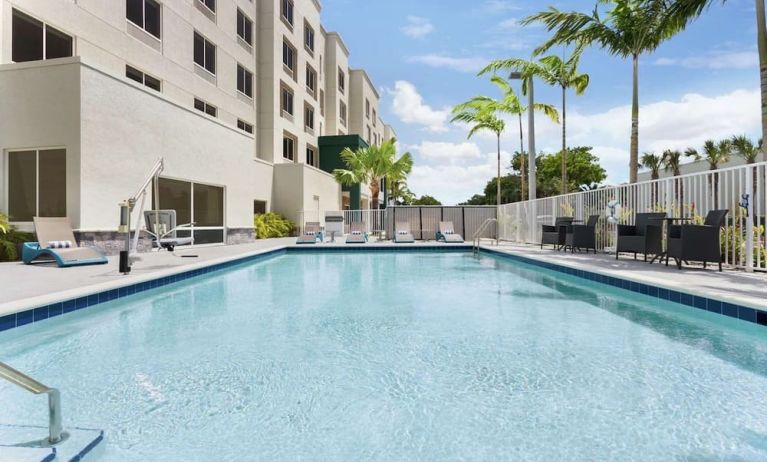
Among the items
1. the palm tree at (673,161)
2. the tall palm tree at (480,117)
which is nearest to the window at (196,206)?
the tall palm tree at (480,117)

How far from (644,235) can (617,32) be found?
7157 millimetres

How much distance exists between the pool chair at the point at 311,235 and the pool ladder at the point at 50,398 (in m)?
12.9

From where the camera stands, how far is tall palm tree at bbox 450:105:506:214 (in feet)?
67.5

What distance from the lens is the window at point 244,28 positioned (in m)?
18.7

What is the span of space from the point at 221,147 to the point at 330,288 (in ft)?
28.4

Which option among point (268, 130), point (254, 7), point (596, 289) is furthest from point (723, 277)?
point (254, 7)

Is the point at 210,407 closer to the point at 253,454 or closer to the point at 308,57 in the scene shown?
the point at 253,454

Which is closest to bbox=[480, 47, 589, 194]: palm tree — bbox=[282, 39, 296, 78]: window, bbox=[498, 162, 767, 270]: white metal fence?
bbox=[498, 162, 767, 270]: white metal fence

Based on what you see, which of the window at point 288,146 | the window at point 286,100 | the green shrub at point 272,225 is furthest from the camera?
the window at point 288,146

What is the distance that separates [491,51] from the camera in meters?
16.5

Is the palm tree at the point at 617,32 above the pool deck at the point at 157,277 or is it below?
above

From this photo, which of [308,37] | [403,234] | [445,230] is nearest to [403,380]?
[403,234]

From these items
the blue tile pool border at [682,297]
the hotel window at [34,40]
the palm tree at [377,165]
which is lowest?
the blue tile pool border at [682,297]

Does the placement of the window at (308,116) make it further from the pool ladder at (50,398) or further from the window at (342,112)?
the pool ladder at (50,398)
